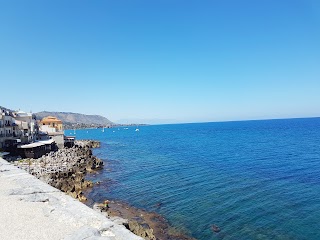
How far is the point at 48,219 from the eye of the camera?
417 inches

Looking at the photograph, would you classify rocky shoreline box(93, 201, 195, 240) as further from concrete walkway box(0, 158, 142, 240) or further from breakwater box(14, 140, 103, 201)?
concrete walkway box(0, 158, 142, 240)

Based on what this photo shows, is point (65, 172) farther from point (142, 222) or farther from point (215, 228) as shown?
point (215, 228)

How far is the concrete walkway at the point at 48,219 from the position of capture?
9203 mm

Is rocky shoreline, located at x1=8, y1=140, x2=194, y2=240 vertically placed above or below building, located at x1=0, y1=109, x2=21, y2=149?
below

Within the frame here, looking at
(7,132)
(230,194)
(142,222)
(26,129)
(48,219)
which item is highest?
(26,129)

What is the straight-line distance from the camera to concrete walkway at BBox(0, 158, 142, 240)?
362 inches

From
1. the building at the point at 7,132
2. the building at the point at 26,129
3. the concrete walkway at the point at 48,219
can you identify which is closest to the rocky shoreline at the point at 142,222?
the concrete walkway at the point at 48,219

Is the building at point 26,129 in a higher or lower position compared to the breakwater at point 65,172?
higher

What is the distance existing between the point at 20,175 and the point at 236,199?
19900 millimetres

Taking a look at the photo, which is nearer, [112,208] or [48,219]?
[48,219]

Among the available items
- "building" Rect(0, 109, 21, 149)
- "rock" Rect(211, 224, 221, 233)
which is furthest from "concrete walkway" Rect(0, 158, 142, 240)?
"building" Rect(0, 109, 21, 149)

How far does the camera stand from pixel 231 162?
1962 inches

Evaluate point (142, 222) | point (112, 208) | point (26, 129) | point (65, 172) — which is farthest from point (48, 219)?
point (26, 129)

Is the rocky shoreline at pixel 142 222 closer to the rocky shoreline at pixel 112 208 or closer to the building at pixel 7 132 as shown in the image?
the rocky shoreline at pixel 112 208
